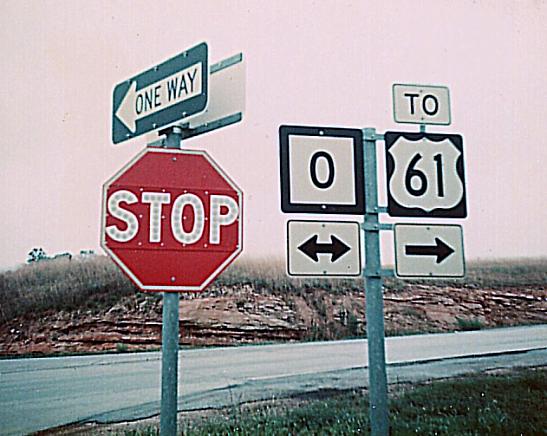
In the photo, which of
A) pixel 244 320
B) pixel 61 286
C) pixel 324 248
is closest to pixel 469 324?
pixel 244 320

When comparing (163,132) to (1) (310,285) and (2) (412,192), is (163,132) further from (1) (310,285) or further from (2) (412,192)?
(1) (310,285)

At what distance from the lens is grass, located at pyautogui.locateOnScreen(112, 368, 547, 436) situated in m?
2.97

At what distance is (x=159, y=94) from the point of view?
1.93 metres

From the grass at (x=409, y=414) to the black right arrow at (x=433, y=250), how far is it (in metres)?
1.20

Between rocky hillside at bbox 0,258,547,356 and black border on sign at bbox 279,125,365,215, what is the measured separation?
1227 millimetres

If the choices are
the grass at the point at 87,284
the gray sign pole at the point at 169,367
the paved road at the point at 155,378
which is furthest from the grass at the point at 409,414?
the gray sign pole at the point at 169,367

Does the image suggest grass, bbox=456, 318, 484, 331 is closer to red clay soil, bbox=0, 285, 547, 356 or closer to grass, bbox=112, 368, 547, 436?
red clay soil, bbox=0, 285, 547, 356

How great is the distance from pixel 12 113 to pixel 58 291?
88 centimetres

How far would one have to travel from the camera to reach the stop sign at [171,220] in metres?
1.63

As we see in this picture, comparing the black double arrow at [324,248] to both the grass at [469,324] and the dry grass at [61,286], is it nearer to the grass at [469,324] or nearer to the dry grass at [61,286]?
the dry grass at [61,286]

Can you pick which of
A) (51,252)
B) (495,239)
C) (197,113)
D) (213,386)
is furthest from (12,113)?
(495,239)

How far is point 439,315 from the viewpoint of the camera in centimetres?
341

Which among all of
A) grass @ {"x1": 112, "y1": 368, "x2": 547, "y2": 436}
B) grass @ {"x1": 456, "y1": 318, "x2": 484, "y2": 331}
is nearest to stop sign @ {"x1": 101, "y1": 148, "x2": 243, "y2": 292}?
grass @ {"x1": 112, "y1": 368, "x2": 547, "y2": 436}

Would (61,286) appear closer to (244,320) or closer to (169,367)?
(244,320)
